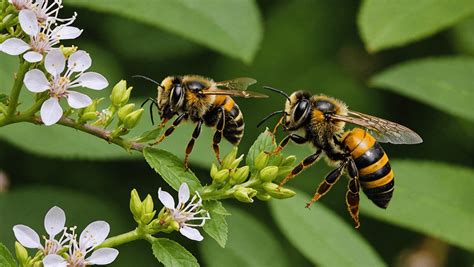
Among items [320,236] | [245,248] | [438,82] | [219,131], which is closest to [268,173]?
[219,131]

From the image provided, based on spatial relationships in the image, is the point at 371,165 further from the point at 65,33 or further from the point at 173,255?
the point at 65,33

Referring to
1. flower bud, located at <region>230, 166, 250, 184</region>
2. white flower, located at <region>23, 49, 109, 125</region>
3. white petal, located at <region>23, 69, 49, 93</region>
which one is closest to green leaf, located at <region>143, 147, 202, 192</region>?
flower bud, located at <region>230, 166, 250, 184</region>

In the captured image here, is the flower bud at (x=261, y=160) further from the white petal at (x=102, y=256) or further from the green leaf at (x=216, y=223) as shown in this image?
the white petal at (x=102, y=256)

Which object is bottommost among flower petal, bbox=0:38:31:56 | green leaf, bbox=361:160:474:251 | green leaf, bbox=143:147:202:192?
green leaf, bbox=361:160:474:251

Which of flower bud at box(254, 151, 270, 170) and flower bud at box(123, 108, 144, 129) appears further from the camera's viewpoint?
flower bud at box(254, 151, 270, 170)

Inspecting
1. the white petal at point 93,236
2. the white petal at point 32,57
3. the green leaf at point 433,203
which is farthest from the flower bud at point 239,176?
the green leaf at point 433,203

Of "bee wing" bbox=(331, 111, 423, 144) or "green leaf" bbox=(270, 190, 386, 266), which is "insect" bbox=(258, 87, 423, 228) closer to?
"bee wing" bbox=(331, 111, 423, 144)

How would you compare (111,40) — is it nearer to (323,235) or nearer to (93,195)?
(93,195)

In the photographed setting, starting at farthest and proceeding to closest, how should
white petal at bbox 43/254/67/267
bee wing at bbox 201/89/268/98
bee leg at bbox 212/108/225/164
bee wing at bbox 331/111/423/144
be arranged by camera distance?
Result: bee wing at bbox 331/111/423/144
bee leg at bbox 212/108/225/164
bee wing at bbox 201/89/268/98
white petal at bbox 43/254/67/267
